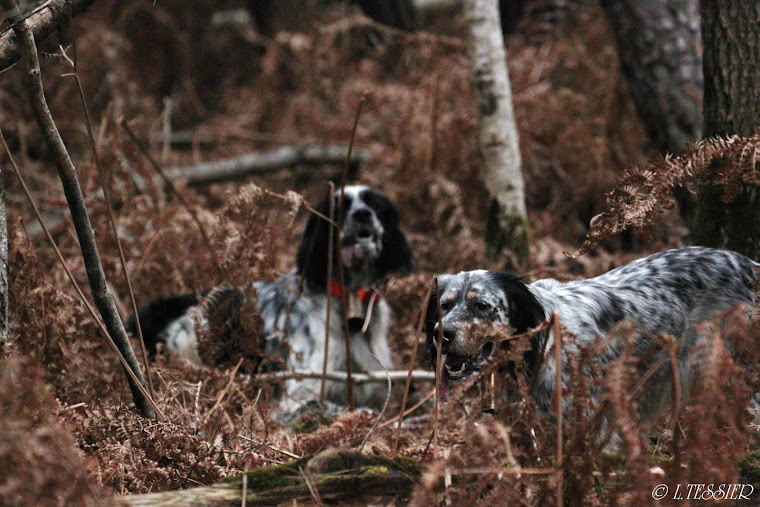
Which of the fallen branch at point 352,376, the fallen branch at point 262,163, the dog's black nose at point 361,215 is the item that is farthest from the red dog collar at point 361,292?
the fallen branch at point 262,163

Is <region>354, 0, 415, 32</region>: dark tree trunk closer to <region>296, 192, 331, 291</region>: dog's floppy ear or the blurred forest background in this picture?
the blurred forest background

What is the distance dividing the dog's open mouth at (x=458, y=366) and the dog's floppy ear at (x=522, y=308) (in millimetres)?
149

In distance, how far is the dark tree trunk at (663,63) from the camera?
254 inches

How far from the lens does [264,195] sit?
4.71 meters

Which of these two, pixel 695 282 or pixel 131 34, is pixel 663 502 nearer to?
pixel 695 282

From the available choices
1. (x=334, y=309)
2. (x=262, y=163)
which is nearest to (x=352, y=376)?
(x=334, y=309)

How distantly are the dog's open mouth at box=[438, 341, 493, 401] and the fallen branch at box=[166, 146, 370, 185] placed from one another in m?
5.43

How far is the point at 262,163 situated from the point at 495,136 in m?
3.69

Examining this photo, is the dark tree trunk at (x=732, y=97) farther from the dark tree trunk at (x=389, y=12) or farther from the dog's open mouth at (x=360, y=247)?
the dark tree trunk at (x=389, y=12)

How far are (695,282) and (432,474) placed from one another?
2069mm

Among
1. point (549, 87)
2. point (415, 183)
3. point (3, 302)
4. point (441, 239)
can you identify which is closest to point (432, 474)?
point (3, 302)

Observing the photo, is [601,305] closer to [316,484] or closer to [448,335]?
[448,335]

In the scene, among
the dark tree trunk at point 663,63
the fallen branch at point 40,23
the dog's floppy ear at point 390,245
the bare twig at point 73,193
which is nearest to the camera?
the bare twig at point 73,193

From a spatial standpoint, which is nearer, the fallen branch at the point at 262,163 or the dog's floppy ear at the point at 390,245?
the dog's floppy ear at the point at 390,245
